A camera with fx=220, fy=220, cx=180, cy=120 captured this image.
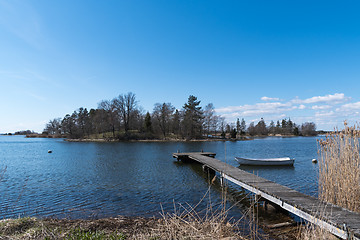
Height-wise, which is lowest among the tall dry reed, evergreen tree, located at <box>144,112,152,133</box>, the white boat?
the white boat

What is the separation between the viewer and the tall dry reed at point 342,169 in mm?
5602

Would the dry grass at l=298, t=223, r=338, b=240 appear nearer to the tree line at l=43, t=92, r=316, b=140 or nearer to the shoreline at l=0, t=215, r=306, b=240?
the shoreline at l=0, t=215, r=306, b=240

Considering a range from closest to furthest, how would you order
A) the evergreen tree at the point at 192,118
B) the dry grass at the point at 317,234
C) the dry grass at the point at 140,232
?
the dry grass at the point at 317,234, the dry grass at the point at 140,232, the evergreen tree at the point at 192,118

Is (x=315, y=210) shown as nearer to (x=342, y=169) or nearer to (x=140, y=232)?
(x=342, y=169)

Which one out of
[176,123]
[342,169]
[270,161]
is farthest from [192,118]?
[342,169]

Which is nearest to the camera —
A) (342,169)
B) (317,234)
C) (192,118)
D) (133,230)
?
(317,234)

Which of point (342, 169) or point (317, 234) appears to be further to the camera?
point (342, 169)

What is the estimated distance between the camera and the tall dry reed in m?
5.60

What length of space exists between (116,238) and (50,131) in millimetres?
104340

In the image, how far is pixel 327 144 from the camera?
6.17m

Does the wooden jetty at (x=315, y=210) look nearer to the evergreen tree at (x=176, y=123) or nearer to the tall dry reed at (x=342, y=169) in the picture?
the tall dry reed at (x=342, y=169)

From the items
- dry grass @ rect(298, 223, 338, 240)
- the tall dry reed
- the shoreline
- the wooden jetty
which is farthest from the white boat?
dry grass @ rect(298, 223, 338, 240)

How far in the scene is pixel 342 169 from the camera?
5.78 metres

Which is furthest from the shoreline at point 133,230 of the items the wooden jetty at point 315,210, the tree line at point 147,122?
the tree line at point 147,122
